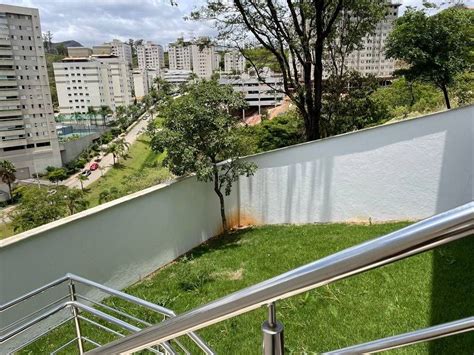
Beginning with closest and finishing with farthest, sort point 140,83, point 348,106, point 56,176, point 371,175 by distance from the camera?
1. point 371,175
2. point 348,106
3. point 56,176
4. point 140,83

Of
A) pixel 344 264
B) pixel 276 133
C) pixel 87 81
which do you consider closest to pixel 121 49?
pixel 87 81

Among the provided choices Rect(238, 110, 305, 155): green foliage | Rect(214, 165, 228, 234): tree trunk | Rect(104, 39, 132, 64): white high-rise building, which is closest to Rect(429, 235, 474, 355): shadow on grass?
Rect(214, 165, 228, 234): tree trunk

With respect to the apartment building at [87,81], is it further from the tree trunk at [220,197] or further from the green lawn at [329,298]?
the green lawn at [329,298]

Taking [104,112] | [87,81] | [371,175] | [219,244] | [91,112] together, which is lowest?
[219,244]

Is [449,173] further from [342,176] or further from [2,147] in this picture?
[2,147]

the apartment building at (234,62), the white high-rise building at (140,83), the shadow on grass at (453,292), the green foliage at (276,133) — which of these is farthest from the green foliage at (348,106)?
the white high-rise building at (140,83)

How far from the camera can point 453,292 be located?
334cm

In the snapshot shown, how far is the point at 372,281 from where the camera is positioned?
378cm

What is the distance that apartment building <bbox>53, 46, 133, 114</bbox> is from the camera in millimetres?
69000

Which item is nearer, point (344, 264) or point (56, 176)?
point (344, 264)

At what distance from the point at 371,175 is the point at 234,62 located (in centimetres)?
660

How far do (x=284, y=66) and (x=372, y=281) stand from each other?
717 cm

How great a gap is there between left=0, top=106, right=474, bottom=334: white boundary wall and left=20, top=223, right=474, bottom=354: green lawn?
587 millimetres

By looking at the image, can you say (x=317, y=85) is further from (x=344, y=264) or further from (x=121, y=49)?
(x=121, y=49)
